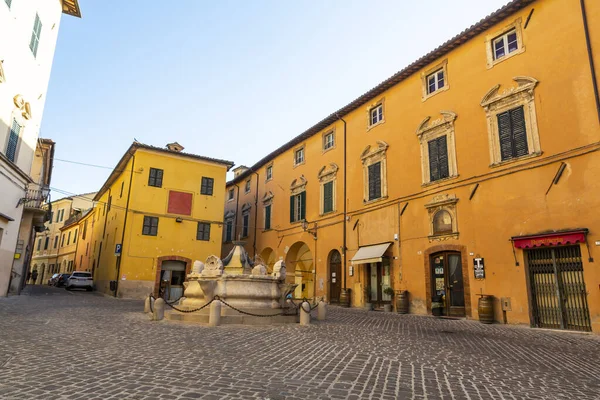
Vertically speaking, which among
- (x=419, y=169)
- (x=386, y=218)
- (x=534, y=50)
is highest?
(x=534, y=50)

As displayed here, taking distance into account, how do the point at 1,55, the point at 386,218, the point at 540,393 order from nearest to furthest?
1. the point at 540,393
2. the point at 1,55
3. the point at 386,218

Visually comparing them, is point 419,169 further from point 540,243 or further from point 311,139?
point 311,139

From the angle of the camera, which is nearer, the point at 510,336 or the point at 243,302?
the point at 510,336

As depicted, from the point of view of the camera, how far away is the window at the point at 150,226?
2355 centimetres

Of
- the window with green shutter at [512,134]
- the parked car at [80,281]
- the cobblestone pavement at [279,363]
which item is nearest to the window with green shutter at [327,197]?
the window with green shutter at [512,134]

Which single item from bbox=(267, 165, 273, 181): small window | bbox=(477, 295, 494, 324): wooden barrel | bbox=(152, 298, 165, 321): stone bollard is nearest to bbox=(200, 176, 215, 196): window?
bbox=(267, 165, 273, 181): small window

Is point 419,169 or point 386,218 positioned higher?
point 419,169

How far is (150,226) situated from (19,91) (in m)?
10.8

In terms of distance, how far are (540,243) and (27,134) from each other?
18999mm

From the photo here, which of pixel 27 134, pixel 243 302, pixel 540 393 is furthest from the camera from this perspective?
pixel 27 134

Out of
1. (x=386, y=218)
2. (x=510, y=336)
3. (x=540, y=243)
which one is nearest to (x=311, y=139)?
(x=386, y=218)

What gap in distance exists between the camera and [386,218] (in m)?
17.7

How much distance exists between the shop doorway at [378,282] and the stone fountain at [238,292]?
6467 millimetres

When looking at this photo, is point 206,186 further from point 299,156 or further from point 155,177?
point 299,156
